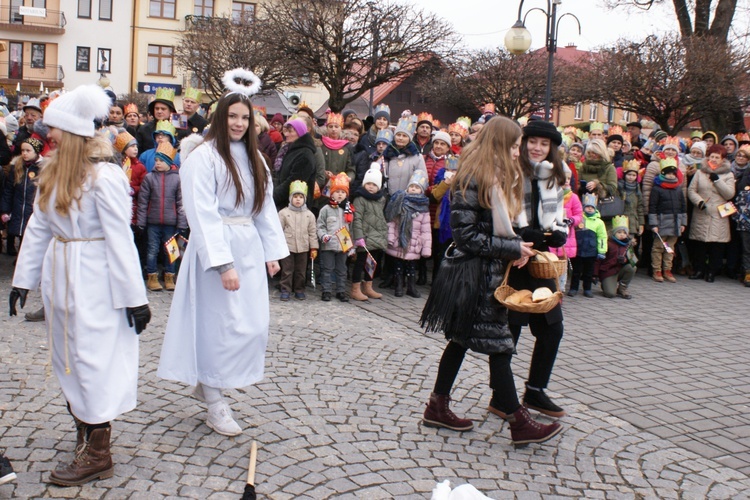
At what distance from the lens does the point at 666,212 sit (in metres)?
11.2

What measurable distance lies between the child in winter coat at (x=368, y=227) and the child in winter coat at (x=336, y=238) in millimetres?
122

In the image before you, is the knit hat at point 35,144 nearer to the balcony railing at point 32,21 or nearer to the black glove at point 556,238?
the black glove at point 556,238

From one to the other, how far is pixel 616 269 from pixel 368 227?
3.31m

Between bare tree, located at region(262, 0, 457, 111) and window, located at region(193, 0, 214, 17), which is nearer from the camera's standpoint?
bare tree, located at region(262, 0, 457, 111)

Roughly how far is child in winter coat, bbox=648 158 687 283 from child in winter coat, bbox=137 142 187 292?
22.1 feet

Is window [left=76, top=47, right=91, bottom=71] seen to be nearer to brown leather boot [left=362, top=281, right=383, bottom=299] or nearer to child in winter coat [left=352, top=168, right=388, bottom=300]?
child in winter coat [left=352, top=168, right=388, bottom=300]

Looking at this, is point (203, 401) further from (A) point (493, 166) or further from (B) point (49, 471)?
(A) point (493, 166)

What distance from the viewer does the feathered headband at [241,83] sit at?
4508 mm

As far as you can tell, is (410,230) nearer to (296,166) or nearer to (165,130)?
(296,166)

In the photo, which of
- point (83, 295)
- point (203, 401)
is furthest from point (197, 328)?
point (83, 295)

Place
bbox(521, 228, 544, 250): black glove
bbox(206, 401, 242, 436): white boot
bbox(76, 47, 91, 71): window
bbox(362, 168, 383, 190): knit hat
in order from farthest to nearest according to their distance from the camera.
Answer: bbox(76, 47, 91, 71): window, bbox(362, 168, 383, 190): knit hat, bbox(521, 228, 544, 250): black glove, bbox(206, 401, 242, 436): white boot

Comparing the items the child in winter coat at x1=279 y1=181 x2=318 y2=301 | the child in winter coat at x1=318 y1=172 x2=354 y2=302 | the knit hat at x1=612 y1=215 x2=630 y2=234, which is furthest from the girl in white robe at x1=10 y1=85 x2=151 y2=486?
the knit hat at x1=612 y1=215 x2=630 y2=234

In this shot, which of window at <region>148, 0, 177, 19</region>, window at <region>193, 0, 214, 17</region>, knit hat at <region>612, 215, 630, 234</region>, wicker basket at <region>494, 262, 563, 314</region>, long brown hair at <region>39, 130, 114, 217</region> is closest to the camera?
long brown hair at <region>39, 130, 114, 217</region>

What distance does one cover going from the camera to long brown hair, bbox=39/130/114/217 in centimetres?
368
